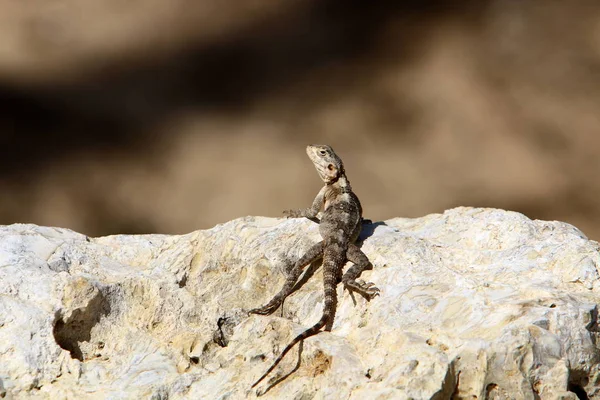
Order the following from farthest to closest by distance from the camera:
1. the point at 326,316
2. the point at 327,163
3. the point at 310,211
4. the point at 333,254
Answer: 1. the point at 327,163
2. the point at 310,211
3. the point at 333,254
4. the point at 326,316

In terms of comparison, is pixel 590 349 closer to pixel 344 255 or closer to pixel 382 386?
pixel 382 386

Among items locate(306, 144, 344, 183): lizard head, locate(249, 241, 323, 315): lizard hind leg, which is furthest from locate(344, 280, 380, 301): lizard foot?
locate(306, 144, 344, 183): lizard head

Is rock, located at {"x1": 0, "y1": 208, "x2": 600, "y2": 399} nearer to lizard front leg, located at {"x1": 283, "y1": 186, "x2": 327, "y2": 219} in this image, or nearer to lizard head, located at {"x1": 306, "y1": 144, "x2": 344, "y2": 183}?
lizard front leg, located at {"x1": 283, "y1": 186, "x2": 327, "y2": 219}

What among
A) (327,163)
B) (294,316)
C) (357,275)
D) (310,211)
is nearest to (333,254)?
(357,275)

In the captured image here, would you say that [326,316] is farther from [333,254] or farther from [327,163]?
[327,163]

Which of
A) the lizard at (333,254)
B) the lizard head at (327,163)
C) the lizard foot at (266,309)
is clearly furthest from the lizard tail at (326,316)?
the lizard head at (327,163)

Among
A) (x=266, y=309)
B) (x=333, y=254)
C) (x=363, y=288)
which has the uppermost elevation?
(x=333, y=254)
